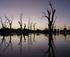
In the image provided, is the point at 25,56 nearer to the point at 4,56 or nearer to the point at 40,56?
the point at 40,56

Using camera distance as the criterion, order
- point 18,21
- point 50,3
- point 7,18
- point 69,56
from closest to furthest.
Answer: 1. point 69,56
2. point 50,3
3. point 7,18
4. point 18,21

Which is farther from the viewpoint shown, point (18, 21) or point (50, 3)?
point (18, 21)

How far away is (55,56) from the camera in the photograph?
8.43ft

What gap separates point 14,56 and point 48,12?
546 inches

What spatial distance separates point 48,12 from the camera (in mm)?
15078

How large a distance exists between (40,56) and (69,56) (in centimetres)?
108

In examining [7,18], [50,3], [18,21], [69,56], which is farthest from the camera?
[18,21]

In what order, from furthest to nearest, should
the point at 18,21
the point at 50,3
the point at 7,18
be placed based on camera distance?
the point at 18,21
the point at 7,18
the point at 50,3

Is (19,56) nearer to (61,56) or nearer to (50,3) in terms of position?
(61,56)

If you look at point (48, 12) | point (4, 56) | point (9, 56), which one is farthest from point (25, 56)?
point (48, 12)

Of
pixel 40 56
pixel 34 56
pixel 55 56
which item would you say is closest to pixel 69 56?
pixel 55 56

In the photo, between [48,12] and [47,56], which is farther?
[48,12]

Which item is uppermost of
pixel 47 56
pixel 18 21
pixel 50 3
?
pixel 50 3

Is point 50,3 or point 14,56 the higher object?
point 50,3
